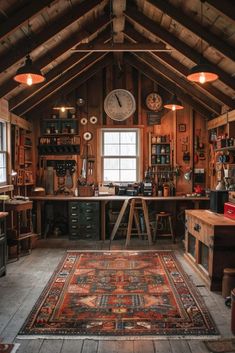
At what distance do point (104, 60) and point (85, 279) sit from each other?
5.00m

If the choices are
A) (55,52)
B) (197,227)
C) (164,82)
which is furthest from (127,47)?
(197,227)

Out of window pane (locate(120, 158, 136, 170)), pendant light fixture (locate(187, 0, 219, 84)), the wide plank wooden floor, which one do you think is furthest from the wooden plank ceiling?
the wide plank wooden floor

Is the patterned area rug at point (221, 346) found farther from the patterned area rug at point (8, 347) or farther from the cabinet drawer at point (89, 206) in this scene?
the cabinet drawer at point (89, 206)

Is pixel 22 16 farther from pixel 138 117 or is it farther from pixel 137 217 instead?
pixel 137 217

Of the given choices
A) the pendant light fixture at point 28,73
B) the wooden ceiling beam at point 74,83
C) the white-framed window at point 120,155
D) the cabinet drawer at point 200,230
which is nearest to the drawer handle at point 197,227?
the cabinet drawer at point 200,230

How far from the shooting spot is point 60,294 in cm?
412

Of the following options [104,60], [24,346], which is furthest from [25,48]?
[24,346]

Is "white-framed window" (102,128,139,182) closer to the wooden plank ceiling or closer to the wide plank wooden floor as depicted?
the wooden plank ceiling

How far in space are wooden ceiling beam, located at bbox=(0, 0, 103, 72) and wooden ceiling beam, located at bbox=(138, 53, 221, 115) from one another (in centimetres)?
223

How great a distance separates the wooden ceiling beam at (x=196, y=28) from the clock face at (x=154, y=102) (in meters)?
3.05

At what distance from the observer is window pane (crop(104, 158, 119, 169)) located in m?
8.01

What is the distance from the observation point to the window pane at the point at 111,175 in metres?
8.02

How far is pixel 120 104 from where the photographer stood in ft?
25.6

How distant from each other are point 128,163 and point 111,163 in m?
0.41
